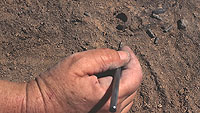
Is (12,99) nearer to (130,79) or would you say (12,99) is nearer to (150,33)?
(130,79)

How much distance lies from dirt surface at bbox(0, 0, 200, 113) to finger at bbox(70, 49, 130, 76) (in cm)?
59

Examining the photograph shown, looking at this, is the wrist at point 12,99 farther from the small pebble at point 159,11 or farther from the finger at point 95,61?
the small pebble at point 159,11

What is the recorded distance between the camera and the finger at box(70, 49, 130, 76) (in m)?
1.45

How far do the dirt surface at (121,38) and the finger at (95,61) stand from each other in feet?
1.95

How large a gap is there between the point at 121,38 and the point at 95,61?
748 mm

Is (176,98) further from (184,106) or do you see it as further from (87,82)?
(87,82)

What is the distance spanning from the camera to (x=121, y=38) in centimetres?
217

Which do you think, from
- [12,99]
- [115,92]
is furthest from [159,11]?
[12,99]

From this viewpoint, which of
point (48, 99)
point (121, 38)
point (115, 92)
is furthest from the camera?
point (121, 38)

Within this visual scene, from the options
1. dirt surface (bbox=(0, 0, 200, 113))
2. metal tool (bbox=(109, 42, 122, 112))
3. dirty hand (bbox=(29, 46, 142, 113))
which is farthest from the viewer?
dirt surface (bbox=(0, 0, 200, 113))

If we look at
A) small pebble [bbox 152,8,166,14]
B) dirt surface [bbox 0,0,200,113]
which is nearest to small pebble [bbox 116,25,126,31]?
dirt surface [bbox 0,0,200,113]

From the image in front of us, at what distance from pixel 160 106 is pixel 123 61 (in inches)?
25.4

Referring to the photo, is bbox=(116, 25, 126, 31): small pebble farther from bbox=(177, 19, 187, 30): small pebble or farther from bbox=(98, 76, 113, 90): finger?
bbox=(98, 76, 113, 90): finger

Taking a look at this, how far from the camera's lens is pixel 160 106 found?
1.98 m
